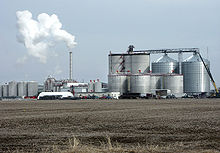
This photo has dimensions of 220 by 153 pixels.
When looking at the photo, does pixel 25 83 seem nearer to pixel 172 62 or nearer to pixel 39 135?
pixel 172 62

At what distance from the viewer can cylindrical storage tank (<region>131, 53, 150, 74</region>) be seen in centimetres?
13812

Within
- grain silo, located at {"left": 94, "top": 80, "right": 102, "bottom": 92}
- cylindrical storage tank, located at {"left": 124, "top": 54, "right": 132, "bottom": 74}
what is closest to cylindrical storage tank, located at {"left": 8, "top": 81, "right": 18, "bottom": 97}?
grain silo, located at {"left": 94, "top": 80, "right": 102, "bottom": 92}

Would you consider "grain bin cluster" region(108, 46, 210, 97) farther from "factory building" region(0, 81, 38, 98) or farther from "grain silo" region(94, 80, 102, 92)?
"factory building" region(0, 81, 38, 98)

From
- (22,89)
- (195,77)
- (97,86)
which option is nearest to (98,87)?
(97,86)

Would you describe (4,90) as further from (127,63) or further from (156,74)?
(156,74)

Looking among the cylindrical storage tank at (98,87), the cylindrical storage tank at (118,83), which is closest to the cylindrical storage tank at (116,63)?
the cylindrical storage tank at (118,83)

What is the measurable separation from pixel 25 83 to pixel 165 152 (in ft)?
586

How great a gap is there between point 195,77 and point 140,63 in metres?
21.0

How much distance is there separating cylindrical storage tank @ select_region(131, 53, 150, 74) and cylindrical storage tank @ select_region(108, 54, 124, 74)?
5006 mm

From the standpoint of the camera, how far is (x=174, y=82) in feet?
432

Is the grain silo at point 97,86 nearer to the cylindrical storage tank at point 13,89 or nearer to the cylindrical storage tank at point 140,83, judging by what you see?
the cylindrical storage tank at point 140,83

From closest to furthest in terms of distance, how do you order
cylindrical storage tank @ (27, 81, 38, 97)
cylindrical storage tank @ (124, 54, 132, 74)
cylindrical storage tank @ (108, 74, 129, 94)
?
cylindrical storage tank @ (108, 74, 129, 94) → cylindrical storage tank @ (124, 54, 132, 74) → cylindrical storage tank @ (27, 81, 38, 97)

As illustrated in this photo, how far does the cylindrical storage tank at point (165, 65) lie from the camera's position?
13900cm

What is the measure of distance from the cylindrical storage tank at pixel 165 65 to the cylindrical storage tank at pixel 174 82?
19.2ft
